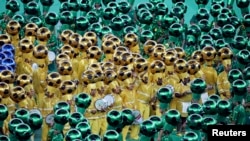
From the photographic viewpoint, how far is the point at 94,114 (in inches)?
700

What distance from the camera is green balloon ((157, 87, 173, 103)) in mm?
17625

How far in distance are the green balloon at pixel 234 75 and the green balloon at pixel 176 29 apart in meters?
2.27

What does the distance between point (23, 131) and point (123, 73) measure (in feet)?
8.63

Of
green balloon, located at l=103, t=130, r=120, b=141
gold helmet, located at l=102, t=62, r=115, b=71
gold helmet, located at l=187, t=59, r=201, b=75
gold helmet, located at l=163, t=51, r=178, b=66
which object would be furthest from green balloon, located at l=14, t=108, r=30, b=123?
gold helmet, located at l=187, t=59, r=201, b=75

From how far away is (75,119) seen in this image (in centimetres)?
1652

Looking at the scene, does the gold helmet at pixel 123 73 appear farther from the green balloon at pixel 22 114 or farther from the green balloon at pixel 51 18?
the green balloon at pixel 51 18

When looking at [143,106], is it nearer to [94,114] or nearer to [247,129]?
[94,114]

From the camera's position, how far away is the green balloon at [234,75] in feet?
59.8

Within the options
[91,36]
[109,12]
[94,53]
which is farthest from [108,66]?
[109,12]

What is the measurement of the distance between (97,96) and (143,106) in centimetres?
99

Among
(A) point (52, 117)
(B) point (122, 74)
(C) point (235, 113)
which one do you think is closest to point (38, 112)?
(A) point (52, 117)

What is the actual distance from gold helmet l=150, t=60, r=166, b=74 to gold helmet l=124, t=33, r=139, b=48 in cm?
135

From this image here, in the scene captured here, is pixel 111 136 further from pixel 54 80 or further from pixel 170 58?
pixel 170 58

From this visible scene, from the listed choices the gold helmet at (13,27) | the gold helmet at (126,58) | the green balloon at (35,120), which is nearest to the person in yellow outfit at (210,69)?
the gold helmet at (126,58)
